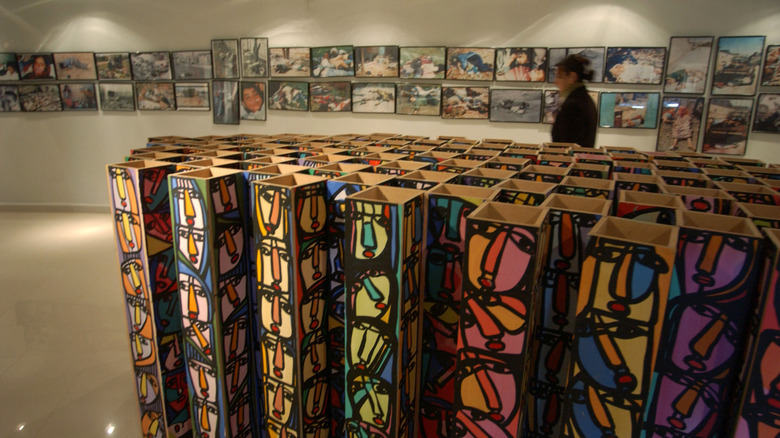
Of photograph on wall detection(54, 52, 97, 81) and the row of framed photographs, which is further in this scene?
photograph on wall detection(54, 52, 97, 81)

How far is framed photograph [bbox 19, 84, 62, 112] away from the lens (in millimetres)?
5461

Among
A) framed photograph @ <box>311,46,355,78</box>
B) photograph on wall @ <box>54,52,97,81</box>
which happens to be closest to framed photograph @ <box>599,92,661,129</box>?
framed photograph @ <box>311,46,355,78</box>

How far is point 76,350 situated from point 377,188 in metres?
2.30

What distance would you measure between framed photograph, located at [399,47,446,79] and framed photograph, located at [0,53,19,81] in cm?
482

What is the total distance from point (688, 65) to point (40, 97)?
7183mm

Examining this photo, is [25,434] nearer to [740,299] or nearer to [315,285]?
[315,285]

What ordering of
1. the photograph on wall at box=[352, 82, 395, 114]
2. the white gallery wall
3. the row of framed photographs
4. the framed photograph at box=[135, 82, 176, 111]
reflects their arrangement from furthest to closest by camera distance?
the framed photograph at box=[135, 82, 176, 111] → the photograph on wall at box=[352, 82, 395, 114] → the white gallery wall → the row of framed photographs

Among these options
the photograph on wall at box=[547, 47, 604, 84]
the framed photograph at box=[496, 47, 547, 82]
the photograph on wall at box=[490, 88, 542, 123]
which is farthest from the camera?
the photograph on wall at box=[490, 88, 542, 123]

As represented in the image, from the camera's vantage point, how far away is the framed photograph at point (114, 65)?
529 centimetres

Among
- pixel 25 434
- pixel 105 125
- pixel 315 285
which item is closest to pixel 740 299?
pixel 315 285

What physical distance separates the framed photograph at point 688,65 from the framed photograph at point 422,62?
2.02 metres

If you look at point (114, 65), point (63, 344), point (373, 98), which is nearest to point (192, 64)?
point (114, 65)

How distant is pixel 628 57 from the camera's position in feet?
12.9

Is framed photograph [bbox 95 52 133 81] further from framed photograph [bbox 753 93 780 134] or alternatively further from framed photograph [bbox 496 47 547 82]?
framed photograph [bbox 753 93 780 134]
